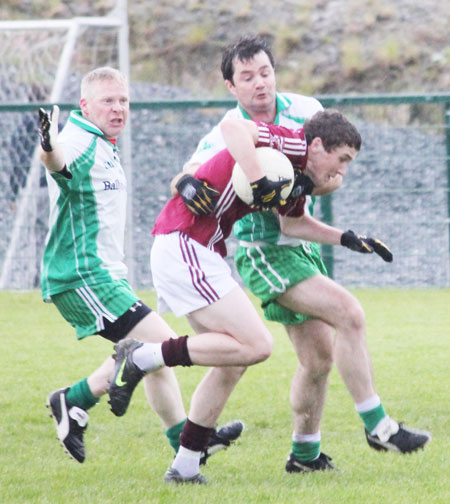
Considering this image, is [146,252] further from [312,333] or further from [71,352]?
[312,333]

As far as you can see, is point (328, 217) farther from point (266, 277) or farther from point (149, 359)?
point (149, 359)

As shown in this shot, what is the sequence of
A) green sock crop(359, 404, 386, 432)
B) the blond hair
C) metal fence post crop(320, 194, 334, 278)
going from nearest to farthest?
green sock crop(359, 404, 386, 432)
the blond hair
metal fence post crop(320, 194, 334, 278)

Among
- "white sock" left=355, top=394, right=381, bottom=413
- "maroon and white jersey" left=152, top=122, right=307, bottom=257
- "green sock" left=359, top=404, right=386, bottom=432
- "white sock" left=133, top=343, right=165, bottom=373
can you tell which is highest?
"maroon and white jersey" left=152, top=122, right=307, bottom=257

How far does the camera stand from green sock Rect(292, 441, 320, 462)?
533cm

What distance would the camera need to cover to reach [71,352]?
9055 mm

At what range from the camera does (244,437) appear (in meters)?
6.16

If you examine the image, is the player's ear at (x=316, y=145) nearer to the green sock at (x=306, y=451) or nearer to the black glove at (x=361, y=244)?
the black glove at (x=361, y=244)

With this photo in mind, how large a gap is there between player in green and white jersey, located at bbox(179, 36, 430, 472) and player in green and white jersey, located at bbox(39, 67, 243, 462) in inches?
15.3

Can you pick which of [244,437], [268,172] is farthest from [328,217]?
[268,172]

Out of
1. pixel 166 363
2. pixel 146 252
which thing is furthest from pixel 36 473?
pixel 146 252

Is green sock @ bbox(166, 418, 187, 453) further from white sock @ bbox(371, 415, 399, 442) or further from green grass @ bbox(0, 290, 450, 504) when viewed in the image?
white sock @ bbox(371, 415, 399, 442)

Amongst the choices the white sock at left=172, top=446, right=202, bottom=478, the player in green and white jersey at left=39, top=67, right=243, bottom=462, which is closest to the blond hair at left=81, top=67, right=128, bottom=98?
the player in green and white jersey at left=39, top=67, right=243, bottom=462

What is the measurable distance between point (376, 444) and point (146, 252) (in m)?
7.81

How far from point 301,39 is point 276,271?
833 inches
